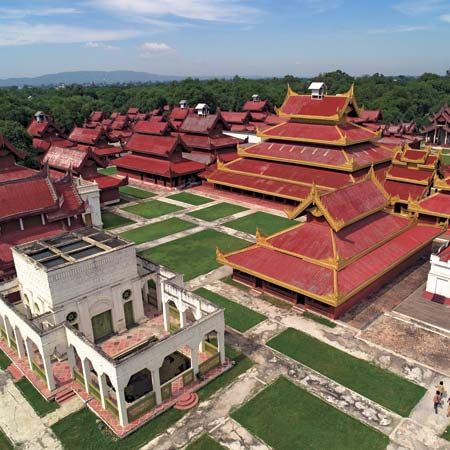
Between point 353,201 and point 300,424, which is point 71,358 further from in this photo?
point 353,201

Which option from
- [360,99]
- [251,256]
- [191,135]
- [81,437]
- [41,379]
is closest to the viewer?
[81,437]

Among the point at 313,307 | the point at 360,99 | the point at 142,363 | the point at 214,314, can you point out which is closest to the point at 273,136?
the point at 313,307

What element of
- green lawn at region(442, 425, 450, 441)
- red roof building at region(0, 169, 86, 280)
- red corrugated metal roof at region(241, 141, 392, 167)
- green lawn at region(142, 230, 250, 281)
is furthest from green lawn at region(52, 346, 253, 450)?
red corrugated metal roof at region(241, 141, 392, 167)

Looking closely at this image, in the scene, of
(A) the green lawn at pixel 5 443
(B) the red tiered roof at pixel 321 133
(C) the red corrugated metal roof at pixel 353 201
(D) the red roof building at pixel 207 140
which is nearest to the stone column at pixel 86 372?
(A) the green lawn at pixel 5 443

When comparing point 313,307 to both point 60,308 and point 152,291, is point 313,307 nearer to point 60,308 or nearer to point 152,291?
point 152,291

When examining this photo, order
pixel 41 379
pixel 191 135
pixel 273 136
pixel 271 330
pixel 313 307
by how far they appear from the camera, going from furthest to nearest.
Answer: pixel 191 135
pixel 273 136
pixel 313 307
pixel 271 330
pixel 41 379

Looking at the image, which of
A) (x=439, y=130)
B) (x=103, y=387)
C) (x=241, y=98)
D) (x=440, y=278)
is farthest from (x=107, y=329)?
(x=241, y=98)
